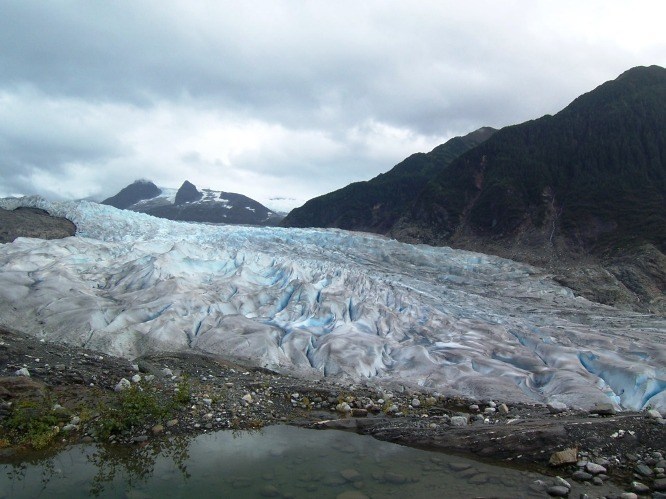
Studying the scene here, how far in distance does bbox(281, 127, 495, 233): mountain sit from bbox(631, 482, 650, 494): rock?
81.0 meters

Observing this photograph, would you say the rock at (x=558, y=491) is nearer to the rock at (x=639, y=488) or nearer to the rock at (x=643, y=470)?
the rock at (x=639, y=488)

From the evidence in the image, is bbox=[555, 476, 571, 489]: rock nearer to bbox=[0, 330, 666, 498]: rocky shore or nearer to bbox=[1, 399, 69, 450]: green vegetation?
Result: bbox=[0, 330, 666, 498]: rocky shore

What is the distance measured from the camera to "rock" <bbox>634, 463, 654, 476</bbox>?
815 cm

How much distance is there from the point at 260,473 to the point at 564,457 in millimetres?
5391

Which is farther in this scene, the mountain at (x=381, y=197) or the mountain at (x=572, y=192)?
the mountain at (x=381, y=197)

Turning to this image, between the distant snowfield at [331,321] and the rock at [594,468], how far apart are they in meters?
5.60

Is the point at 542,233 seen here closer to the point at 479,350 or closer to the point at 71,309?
the point at 479,350

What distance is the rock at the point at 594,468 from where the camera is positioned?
8258mm

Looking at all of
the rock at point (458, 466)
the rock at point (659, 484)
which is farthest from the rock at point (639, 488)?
the rock at point (458, 466)

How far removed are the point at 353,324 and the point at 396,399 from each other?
23.2ft

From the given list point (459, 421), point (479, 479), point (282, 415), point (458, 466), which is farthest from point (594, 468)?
point (282, 415)

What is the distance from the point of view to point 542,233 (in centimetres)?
5778

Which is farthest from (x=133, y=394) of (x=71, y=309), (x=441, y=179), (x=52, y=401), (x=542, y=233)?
(x=441, y=179)

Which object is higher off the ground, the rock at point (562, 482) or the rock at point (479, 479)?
the rock at point (562, 482)
